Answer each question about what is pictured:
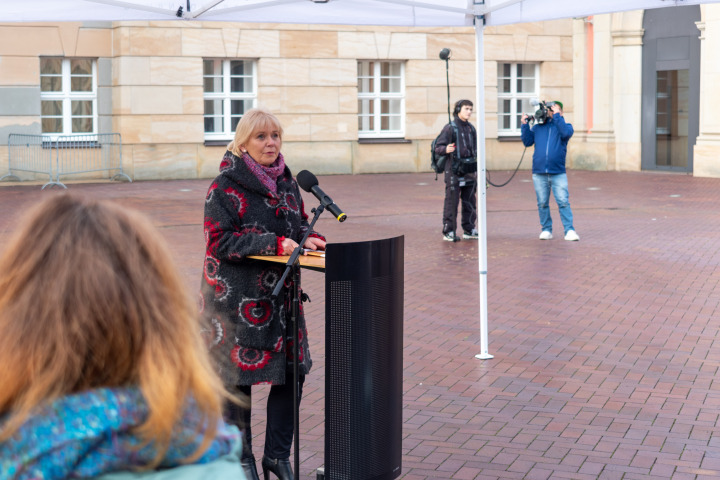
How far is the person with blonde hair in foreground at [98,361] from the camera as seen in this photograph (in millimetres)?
1385

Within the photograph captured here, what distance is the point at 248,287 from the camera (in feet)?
14.3

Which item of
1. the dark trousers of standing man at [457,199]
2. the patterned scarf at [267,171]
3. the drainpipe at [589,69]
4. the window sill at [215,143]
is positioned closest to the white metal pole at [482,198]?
the patterned scarf at [267,171]

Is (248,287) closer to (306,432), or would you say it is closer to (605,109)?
(306,432)

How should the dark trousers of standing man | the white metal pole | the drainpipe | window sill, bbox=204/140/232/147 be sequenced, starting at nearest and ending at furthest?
the white metal pole
the dark trousers of standing man
window sill, bbox=204/140/232/147
the drainpipe

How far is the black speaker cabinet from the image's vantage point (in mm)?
4004

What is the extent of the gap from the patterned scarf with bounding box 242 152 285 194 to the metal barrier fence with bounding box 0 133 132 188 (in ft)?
58.9

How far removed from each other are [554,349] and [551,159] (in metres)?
6.13

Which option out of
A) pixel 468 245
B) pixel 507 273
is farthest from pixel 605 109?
pixel 507 273

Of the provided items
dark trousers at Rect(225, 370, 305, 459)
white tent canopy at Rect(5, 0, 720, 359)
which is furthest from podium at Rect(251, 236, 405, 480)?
white tent canopy at Rect(5, 0, 720, 359)

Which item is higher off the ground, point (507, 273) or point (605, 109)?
point (605, 109)

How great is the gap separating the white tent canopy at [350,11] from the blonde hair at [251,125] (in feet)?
7.44

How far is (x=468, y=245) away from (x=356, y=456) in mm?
8903

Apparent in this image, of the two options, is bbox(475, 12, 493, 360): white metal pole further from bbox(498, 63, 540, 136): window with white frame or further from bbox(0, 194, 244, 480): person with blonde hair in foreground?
bbox(498, 63, 540, 136): window with white frame

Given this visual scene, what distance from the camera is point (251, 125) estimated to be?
14.2 ft
